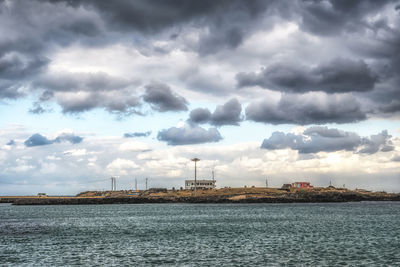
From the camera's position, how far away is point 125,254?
166ft

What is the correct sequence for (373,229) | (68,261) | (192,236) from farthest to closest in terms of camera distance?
(373,229)
(192,236)
(68,261)

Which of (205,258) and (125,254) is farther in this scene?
(125,254)

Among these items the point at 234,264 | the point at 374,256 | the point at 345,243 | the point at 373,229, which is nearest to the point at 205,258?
the point at 234,264

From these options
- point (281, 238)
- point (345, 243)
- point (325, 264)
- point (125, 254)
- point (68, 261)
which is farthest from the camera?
point (281, 238)

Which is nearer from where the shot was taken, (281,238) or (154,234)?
(281,238)

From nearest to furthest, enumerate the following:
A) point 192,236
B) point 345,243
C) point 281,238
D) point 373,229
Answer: point 345,243
point 281,238
point 192,236
point 373,229

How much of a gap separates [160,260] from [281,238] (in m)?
25.8

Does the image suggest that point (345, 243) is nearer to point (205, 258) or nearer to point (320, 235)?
point (320, 235)

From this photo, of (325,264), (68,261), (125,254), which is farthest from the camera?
(125,254)

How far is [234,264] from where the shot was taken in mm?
43094

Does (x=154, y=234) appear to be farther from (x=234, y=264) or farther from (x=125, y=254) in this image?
(x=234, y=264)

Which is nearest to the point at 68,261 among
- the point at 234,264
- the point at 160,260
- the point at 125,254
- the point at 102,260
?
the point at 102,260

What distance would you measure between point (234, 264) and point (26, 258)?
24.5 m

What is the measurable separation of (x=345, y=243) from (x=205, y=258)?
77.2ft
